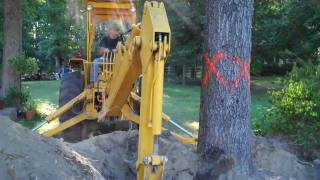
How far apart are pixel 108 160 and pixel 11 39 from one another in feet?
27.6

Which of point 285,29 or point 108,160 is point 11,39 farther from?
point 285,29

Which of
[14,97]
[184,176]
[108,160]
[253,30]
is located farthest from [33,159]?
[253,30]

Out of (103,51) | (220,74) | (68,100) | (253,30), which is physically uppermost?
(253,30)

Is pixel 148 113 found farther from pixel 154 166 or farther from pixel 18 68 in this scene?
pixel 18 68

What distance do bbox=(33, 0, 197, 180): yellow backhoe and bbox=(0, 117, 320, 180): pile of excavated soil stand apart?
1.99 ft

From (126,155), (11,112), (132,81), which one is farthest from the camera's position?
(11,112)

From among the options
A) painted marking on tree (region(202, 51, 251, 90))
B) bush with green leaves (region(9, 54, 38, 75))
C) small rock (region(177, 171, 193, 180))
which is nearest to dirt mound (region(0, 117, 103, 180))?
small rock (region(177, 171, 193, 180))

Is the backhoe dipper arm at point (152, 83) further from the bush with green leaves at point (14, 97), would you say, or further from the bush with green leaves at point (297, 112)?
the bush with green leaves at point (14, 97)

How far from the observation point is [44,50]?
35.6 metres

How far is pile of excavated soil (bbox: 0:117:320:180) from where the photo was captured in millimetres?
4324

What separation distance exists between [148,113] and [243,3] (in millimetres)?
1873

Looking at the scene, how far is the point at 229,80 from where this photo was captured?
18.2 ft

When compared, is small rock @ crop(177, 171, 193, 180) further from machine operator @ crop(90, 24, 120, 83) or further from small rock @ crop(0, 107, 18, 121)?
small rock @ crop(0, 107, 18, 121)

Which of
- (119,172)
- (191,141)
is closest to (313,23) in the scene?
(191,141)
